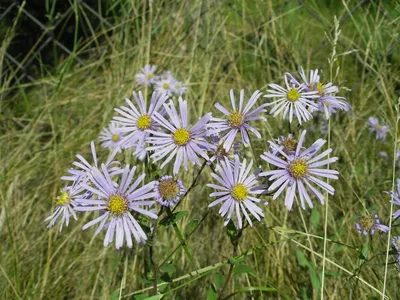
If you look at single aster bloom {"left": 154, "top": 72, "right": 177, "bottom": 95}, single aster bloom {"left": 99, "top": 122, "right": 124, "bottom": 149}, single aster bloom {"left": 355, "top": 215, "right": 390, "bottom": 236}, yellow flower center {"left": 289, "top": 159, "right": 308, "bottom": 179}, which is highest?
single aster bloom {"left": 154, "top": 72, "right": 177, "bottom": 95}

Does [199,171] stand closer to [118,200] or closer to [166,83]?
[118,200]

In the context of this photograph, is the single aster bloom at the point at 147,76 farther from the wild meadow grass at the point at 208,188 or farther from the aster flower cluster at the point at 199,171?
the aster flower cluster at the point at 199,171

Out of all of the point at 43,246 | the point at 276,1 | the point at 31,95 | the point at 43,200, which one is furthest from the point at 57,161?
the point at 276,1

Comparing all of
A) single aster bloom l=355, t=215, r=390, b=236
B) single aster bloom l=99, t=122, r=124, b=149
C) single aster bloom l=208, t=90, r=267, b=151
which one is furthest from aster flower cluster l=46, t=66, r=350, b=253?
single aster bloom l=99, t=122, r=124, b=149

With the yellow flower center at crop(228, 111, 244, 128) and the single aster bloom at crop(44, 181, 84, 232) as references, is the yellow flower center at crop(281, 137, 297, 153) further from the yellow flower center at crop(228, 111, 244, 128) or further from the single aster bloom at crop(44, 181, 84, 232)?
the single aster bloom at crop(44, 181, 84, 232)

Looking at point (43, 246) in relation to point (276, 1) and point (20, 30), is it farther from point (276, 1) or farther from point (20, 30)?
point (20, 30)

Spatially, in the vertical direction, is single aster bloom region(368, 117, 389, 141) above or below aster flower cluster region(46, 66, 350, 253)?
above

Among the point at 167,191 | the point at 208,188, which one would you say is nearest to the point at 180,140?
the point at 167,191
